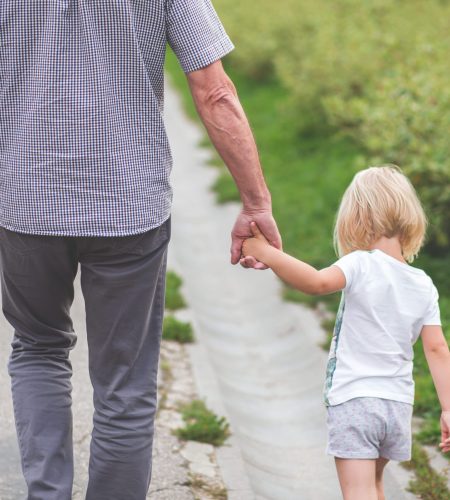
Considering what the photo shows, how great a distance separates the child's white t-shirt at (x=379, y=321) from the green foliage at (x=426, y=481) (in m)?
0.92

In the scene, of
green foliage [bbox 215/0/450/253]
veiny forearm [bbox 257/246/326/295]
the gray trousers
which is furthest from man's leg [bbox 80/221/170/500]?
green foliage [bbox 215/0/450/253]

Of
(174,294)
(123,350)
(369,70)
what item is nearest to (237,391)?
(174,294)

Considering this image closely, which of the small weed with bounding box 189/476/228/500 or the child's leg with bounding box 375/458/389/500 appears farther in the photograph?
the small weed with bounding box 189/476/228/500

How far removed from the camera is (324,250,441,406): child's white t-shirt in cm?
294

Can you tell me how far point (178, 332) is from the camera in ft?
18.0

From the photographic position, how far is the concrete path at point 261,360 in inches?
164

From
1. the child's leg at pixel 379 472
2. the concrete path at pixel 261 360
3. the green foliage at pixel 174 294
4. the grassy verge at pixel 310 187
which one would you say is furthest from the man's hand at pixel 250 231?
the green foliage at pixel 174 294

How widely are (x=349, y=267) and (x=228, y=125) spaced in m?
0.57

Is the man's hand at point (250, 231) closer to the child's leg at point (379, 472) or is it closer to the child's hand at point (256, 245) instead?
the child's hand at point (256, 245)

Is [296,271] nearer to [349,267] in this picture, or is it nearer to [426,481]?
[349,267]

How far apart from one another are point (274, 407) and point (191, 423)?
82 cm

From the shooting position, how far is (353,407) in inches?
116

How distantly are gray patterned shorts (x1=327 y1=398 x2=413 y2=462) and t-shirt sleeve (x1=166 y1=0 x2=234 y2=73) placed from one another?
43.6 inches

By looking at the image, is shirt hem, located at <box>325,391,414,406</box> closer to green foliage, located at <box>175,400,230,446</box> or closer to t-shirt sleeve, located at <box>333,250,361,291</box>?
t-shirt sleeve, located at <box>333,250,361,291</box>
